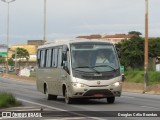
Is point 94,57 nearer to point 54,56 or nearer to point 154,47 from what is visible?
point 54,56

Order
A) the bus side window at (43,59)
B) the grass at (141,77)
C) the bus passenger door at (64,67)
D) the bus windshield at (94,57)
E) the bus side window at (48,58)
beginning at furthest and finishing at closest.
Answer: the grass at (141,77) < the bus side window at (43,59) < the bus side window at (48,58) < the bus passenger door at (64,67) < the bus windshield at (94,57)

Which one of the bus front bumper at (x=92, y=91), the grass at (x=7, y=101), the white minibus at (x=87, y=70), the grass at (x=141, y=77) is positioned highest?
the white minibus at (x=87, y=70)

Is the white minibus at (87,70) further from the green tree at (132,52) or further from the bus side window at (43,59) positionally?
the green tree at (132,52)

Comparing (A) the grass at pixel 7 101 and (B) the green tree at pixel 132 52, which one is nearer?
(A) the grass at pixel 7 101

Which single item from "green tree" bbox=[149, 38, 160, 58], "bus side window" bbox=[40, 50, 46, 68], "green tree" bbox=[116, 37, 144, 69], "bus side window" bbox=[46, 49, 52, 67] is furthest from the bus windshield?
"green tree" bbox=[149, 38, 160, 58]

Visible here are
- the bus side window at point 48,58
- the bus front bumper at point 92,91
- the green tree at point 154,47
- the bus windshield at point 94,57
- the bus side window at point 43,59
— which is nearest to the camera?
the bus front bumper at point 92,91

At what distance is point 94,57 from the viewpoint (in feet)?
75.3

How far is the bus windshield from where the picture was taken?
22.7 metres

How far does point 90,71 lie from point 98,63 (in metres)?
0.57

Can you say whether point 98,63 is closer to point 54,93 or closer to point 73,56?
point 73,56

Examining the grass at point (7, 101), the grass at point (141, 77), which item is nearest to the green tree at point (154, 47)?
the grass at point (141, 77)

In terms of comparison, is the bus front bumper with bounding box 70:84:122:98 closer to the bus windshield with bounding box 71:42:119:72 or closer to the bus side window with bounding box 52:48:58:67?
the bus windshield with bounding box 71:42:119:72

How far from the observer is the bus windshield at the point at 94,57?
74.3 ft

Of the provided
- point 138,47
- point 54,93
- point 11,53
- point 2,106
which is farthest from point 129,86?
point 11,53
